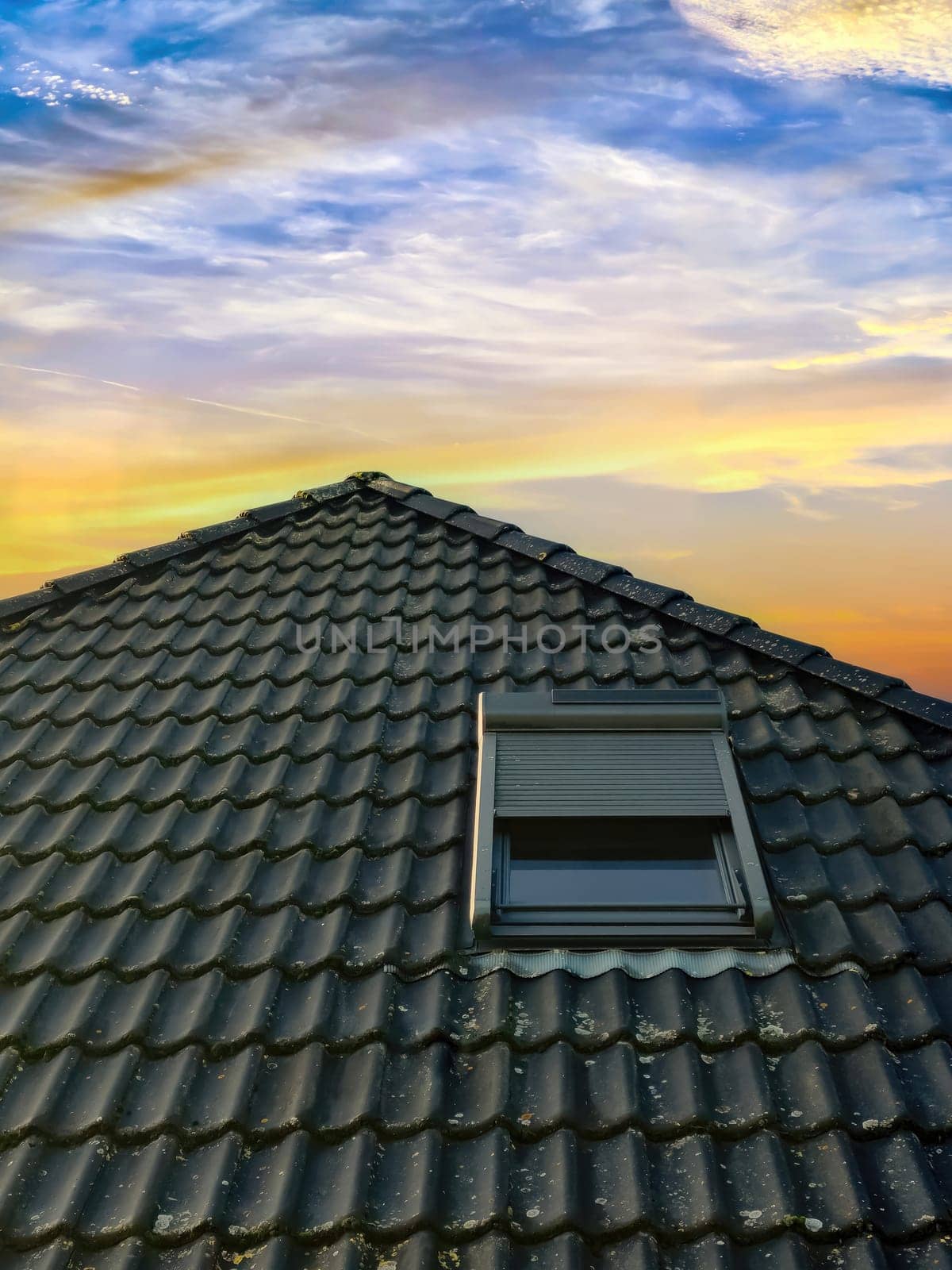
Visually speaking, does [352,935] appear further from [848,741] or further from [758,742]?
[848,741]

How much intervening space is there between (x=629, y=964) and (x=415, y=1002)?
0.67m

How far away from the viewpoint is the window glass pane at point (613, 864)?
3764 mm

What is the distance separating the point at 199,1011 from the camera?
11.0 ft

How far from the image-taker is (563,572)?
6.18 metres

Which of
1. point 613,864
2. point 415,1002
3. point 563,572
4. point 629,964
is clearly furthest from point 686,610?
point 415,1002

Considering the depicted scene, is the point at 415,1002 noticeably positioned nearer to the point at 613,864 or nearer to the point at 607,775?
the point at 613,864

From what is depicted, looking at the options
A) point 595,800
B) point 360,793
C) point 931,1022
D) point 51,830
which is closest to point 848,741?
point 595,800

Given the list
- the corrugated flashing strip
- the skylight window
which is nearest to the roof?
the corrugated flashing strip

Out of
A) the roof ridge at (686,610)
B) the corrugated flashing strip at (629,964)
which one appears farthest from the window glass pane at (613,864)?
the roof ridge at (686,610)

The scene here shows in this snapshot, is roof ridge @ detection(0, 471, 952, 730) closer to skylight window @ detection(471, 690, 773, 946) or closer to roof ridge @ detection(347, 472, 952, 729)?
roof ridge @ detection(347, 472, 952, 729)

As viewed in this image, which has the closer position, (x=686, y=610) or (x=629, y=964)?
(x=629, y=964)

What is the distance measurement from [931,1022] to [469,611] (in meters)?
3.08

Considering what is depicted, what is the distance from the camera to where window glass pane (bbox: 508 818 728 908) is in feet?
12.3

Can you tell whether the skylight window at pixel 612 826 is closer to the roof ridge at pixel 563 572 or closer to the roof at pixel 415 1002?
the roof at pixel 415 1002
